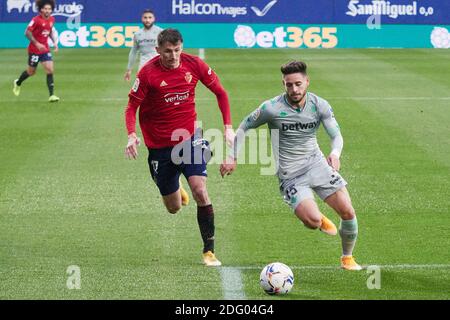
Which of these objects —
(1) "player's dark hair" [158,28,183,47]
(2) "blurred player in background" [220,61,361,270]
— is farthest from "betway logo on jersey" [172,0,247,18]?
(2) "blurred player in background" [220,61,361,270]

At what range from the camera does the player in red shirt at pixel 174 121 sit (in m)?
11.9

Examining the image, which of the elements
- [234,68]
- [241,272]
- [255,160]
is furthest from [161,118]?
[234,68]

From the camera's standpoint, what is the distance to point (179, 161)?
12156mm

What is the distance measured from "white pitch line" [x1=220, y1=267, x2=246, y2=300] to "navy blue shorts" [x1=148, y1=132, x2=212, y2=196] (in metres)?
1.18

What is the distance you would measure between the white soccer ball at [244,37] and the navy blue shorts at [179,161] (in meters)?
30.0

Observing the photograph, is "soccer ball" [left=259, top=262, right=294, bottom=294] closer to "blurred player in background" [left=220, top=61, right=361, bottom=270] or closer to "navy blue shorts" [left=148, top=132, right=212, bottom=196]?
"blurred player in background" [left=220, top=61, right=361, bottom=270]

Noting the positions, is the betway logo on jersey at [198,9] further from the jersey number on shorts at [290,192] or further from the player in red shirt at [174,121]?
the jersey number on shorts at [290,192]

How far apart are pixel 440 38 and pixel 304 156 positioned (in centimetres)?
3148

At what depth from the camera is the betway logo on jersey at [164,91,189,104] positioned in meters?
12.2

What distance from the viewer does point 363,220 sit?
14.0 m

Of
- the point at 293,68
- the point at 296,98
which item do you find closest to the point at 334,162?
the point at 296,98

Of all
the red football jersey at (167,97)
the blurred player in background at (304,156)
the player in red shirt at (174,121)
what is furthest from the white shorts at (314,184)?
the red football jersey at (167,97)

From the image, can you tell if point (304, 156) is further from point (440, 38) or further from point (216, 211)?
point (440, 38)

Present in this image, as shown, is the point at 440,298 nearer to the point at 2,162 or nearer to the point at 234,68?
the point at 2,162
